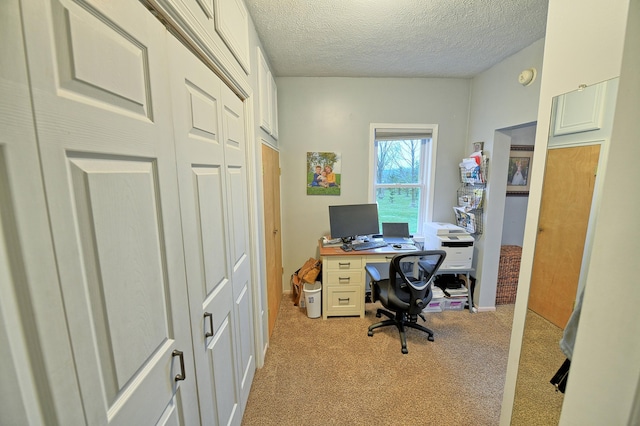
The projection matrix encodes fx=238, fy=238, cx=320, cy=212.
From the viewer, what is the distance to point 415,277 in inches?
84.6

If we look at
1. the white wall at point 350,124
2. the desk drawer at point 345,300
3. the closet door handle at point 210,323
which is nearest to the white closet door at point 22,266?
the closet door handle at point 210,323

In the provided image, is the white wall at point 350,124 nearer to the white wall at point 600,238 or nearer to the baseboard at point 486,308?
the baseboard at point 486,308

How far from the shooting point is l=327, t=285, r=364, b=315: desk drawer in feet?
8.48

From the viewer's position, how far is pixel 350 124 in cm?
287

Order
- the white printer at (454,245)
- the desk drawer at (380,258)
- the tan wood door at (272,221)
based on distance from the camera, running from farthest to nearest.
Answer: the white printer at (454,245), the desk drawer at (380,258), the tan wood door at (272,221)

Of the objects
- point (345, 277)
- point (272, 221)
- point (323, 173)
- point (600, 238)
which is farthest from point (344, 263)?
point (600, 238)

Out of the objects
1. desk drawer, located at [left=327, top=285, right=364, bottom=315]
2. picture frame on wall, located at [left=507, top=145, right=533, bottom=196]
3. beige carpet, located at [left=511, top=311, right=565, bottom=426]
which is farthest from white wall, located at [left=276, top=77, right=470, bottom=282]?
beige carpet, located at [left=511, top=311, right=565, bottom=426]

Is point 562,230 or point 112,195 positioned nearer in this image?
point 112,195

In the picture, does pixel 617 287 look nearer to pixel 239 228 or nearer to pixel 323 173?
pixel 239 228

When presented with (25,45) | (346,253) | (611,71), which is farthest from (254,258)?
(611,71)

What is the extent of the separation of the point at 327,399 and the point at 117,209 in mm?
1799

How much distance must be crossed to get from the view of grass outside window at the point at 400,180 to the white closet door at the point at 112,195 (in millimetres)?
2650

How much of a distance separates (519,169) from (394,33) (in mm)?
2182

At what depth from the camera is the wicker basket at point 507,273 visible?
269 cm
